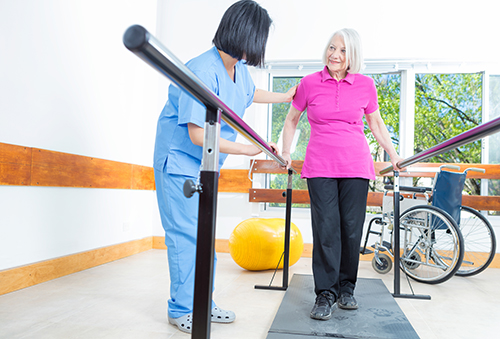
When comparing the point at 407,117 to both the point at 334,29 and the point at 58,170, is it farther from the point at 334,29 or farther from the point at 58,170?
the point at 58,170

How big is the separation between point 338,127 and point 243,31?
2.22 ft

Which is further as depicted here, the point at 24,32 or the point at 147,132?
the point at 147,132

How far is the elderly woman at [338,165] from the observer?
6.00 feet

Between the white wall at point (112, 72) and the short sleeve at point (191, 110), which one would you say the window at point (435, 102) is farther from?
the short sleeve at point (191, 110)

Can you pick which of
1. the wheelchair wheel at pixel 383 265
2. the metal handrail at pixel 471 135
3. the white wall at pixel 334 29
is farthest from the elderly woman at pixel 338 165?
the white wall at pixel 334 29

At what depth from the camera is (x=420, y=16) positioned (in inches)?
144

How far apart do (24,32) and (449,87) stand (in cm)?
360

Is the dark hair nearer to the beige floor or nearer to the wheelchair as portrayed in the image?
the beige floor

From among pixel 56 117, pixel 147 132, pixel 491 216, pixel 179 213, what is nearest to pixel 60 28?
pixel 56 117

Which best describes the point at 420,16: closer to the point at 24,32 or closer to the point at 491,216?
the point at 491,216

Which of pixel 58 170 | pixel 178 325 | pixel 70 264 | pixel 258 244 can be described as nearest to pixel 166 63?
pixel 178 325

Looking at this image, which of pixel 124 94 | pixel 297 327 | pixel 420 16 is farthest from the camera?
pixel 420 16

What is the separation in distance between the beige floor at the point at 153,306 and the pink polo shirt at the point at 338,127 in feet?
2.47

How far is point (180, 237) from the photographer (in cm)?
165
